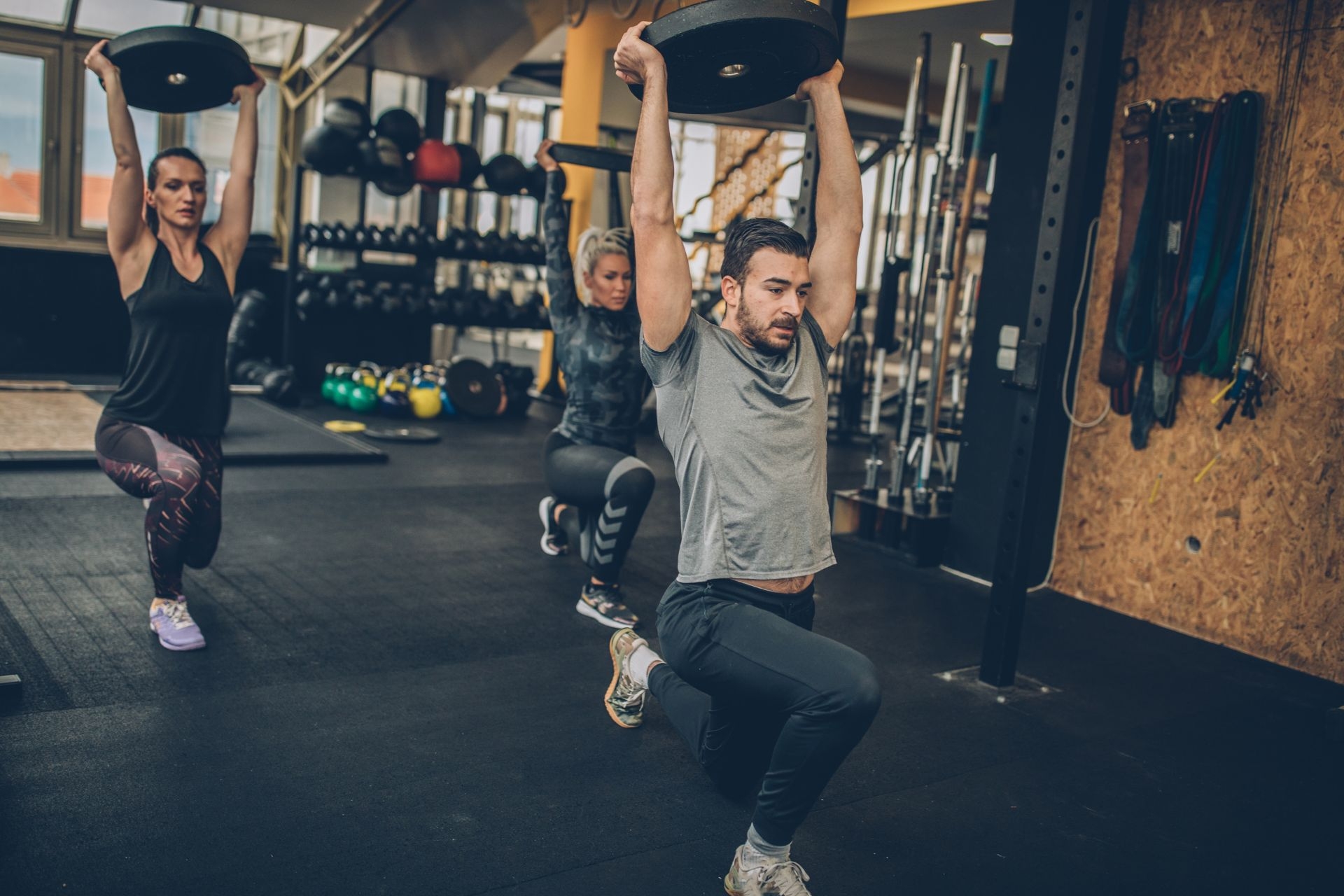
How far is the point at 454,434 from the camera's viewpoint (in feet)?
20.9

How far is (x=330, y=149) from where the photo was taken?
6688 millimetres

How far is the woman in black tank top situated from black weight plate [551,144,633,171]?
791mm

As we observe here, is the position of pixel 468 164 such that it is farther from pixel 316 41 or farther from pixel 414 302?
pixel 316 41

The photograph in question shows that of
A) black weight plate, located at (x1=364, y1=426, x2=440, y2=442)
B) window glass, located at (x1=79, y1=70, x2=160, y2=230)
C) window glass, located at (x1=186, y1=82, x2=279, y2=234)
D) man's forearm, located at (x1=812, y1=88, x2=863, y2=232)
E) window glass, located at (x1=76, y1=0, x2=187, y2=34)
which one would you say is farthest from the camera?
window glass, located at (x1=186, y1=82, x2=279, y2=234)

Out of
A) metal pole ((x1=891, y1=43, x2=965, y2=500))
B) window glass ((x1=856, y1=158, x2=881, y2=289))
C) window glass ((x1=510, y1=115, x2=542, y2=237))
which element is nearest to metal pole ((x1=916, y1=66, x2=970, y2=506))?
metal pole ((x1=891, y1=43, x2=965, y2=500))

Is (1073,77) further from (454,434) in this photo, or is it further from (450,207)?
(450,207)

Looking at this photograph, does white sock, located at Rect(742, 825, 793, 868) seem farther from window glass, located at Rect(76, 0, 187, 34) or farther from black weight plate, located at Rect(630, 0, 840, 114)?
window glass, located at Rect(76, 0, 187, 34)

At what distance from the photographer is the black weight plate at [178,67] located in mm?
2424

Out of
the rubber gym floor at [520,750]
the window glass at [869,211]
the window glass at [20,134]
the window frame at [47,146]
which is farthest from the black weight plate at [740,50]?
the window glass at [869,211]

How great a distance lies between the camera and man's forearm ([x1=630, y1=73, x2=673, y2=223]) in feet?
5.50

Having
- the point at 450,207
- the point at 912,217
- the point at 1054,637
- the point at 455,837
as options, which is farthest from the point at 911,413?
the point at 450,207

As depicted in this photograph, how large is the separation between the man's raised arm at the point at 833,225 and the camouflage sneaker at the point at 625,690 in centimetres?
85

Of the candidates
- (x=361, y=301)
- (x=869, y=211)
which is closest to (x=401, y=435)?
(x=361, y=301)

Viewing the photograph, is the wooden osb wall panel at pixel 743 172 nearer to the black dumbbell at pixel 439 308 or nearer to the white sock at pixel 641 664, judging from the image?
the black dumbbell at pixel 439 308
